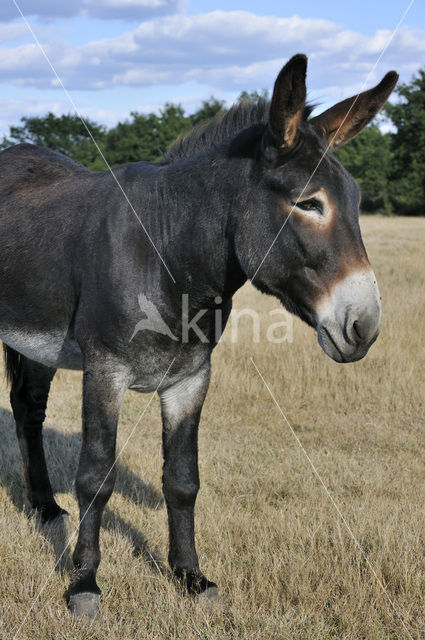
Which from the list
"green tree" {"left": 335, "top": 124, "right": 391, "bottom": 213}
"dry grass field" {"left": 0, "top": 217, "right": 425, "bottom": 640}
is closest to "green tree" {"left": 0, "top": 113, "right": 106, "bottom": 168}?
"green tree" {"left": 335, "top": 124, "right": 391, "bottom": 213}

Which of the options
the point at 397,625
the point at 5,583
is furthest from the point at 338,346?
the point at 5,583

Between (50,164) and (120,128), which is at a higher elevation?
(120,128)

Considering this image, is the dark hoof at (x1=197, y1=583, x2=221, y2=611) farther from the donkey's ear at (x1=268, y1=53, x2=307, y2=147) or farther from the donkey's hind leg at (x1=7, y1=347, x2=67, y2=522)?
the donkey's ear at (x1=268, y1=53, x2=307, y2=147)

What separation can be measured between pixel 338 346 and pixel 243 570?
174cm

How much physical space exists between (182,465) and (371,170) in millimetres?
54270

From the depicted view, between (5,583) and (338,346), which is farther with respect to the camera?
(5,583)

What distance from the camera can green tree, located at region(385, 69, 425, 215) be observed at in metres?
50.8

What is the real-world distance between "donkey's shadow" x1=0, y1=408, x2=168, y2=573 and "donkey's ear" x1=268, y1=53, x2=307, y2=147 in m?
2.53

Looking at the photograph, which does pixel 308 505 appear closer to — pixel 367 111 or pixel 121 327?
pixel 121 327

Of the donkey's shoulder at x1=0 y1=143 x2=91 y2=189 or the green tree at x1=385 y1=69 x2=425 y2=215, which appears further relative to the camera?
the green tree at x1=385 y1=69 x2=425 y2=215

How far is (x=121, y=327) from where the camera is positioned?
3.23 meters

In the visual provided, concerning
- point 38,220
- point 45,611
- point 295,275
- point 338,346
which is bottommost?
point 45,611

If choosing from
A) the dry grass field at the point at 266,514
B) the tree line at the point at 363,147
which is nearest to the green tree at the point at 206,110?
the tree line at the point at 363,147

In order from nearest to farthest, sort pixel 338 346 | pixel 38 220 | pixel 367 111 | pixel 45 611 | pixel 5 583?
pixel 338 346, pixel 367 111, pixel 45 611, pixel 5 583, pixel 38 220
